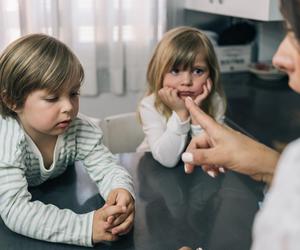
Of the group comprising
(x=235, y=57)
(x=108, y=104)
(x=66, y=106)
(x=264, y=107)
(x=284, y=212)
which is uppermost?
(x=284, y=212)

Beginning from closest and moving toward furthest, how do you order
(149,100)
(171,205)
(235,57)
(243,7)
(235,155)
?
(235,155), (171,205), (149,100), (243,7), (235,57)

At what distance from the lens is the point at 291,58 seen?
0.50 m

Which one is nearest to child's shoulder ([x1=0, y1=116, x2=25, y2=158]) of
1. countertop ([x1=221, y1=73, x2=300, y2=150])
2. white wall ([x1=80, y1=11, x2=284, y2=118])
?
countertop ([x1=221, y1=73, x2=300, y2=150])

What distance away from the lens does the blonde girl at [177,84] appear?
144cm

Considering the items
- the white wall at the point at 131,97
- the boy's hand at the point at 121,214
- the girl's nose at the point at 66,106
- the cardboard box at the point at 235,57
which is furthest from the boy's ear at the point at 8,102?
the cardboard box at the point at 235,57

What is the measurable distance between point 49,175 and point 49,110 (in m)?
0.18

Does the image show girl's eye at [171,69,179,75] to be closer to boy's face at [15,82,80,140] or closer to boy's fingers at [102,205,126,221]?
boy's face at [15,82,80,140]

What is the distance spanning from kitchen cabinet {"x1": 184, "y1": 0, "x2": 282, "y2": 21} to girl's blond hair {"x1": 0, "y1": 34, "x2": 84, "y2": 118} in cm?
68

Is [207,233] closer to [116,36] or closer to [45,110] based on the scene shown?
[45,110]

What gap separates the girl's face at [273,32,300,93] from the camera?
46cm

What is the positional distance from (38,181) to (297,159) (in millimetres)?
860

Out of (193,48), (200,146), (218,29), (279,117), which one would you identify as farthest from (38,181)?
(218,29)

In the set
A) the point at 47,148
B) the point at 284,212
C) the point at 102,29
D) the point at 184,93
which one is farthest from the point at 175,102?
the point at 284,212

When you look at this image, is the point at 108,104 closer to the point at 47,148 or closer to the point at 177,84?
the point at 177,84
